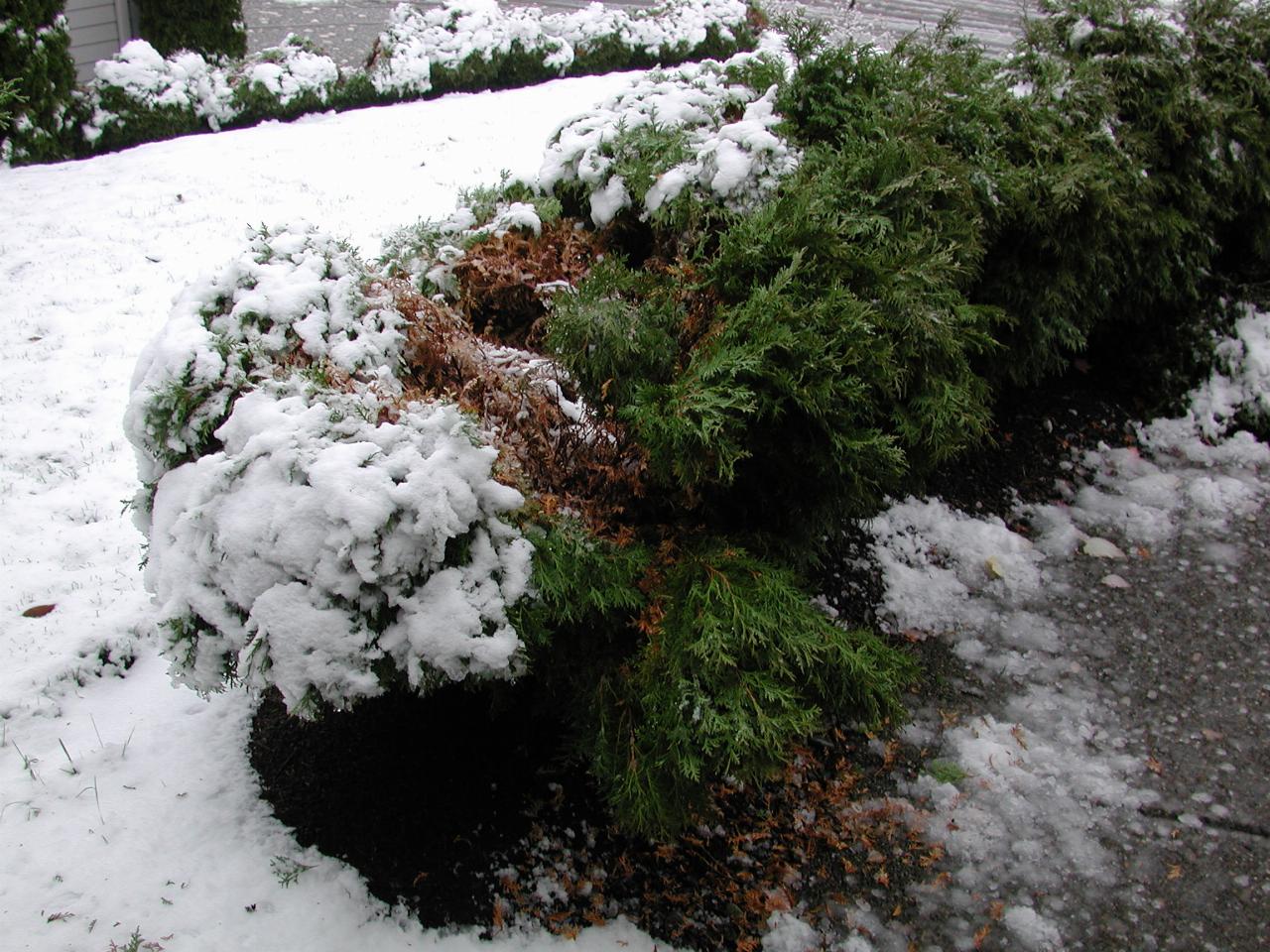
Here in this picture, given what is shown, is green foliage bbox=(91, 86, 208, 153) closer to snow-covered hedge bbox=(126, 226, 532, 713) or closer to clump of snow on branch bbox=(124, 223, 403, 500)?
clump of snow on branch bbox=(124, 223, 403, 500)

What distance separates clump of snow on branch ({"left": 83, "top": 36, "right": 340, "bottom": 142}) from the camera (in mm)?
7293

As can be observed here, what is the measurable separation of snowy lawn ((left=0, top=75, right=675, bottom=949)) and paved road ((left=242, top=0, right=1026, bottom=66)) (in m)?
5.17

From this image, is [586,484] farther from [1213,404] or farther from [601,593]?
[1213,404]

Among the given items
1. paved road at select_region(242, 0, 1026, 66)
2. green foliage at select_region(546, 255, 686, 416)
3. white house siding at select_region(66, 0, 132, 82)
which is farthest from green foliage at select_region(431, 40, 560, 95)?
green foliage at select_region(546, 255, 686, 416)

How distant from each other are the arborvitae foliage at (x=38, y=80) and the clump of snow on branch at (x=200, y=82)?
0.78 ft

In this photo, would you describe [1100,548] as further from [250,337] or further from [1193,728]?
[250,337]

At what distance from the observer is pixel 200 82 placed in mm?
7840

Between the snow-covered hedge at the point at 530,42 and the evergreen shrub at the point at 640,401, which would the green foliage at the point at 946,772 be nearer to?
the evergreen shrub at the point at 640,401

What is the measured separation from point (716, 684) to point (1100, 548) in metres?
2.81

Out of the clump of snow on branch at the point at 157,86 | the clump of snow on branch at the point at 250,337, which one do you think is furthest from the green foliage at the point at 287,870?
the clump of snow on branch at the point at 157,86

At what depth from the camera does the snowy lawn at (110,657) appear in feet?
7.58

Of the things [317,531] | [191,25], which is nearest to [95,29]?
[191,25]

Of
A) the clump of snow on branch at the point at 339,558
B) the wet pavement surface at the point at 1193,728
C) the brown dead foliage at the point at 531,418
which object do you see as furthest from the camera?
the wet pavement surface at the point at 1193,728

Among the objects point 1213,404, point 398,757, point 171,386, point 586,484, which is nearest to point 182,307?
point 171,386
